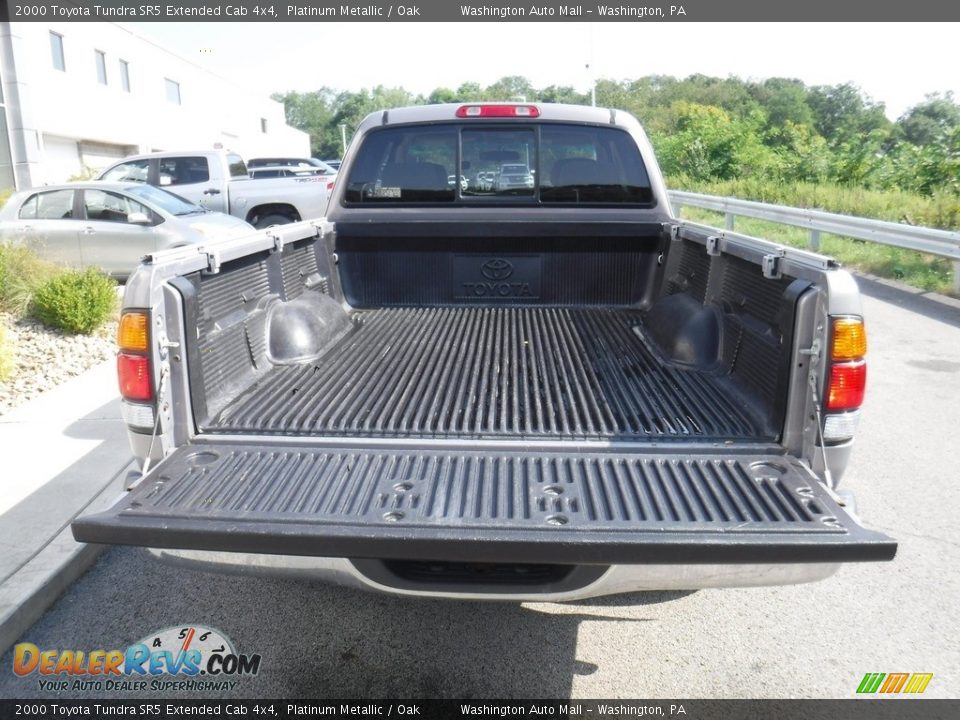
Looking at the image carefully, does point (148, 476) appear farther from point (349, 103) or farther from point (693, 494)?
point (349, 103)

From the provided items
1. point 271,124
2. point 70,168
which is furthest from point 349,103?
point 70,168

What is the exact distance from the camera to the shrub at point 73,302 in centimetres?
774

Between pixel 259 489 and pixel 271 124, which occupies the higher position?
pixel 271 124

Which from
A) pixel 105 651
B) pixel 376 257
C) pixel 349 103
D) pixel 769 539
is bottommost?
pixel 105 651

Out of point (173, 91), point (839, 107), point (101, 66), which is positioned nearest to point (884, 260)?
point (101, 66)

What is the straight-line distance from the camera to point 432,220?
15.5 feet

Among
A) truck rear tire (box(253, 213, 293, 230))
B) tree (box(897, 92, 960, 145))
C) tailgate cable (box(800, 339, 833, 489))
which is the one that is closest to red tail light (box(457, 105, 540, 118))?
tailgate cable (box(800, 339, 833, 489))

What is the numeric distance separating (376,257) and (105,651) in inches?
106

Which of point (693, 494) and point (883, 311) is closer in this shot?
point (693, 494)

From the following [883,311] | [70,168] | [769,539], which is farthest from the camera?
[70,168]

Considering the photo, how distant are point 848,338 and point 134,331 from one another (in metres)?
2.41

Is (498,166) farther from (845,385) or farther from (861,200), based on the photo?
(861,200)

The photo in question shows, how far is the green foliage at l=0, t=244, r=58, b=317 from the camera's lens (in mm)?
7945

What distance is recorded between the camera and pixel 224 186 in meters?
14.7
